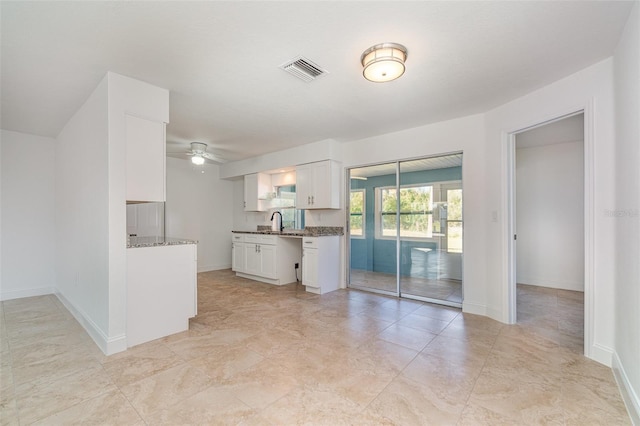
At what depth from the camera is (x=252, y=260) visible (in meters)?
5.39

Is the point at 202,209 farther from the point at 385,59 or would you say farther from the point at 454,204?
the point at 385,59

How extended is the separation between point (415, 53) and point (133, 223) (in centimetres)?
567

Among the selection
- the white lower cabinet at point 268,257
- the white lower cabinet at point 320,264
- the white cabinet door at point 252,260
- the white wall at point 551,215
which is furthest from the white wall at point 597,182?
the white cabinet door at point 252,260

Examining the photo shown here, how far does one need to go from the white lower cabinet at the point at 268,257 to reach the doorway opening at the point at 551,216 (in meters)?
3.57

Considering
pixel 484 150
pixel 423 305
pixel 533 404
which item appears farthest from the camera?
pixel 423 305

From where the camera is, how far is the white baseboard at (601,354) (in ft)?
7.29

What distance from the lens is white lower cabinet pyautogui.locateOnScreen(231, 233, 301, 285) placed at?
502cm

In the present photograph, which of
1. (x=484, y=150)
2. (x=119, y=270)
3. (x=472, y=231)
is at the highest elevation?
(x=484, y=150)

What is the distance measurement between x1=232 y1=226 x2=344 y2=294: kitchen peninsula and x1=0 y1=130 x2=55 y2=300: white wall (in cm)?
290

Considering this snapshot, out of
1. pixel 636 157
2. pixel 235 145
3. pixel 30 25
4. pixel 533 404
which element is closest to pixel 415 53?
pixel 636 157

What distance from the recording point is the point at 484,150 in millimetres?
3465

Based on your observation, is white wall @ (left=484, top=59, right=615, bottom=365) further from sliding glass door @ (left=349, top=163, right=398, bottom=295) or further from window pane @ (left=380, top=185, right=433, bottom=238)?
sliding glass door @ (left=349, top=163, right=398, bottom=295)

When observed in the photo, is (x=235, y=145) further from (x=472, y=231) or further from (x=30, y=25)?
(x=472, y=231)

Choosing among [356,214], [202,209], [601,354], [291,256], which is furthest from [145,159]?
[601,354]
